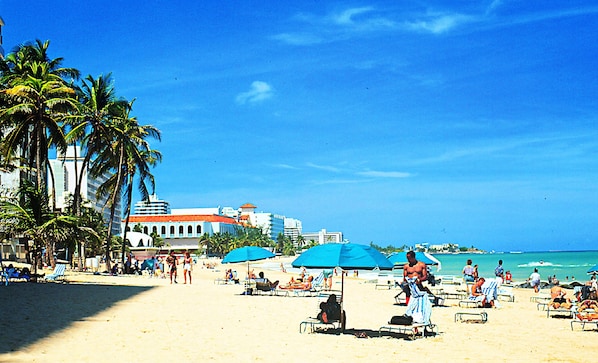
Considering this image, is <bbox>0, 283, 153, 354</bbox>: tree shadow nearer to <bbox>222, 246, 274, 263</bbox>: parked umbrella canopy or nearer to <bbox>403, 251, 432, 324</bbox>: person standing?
<bbox>222, 246, 274, 263</bbox>: parked umbrella canopy

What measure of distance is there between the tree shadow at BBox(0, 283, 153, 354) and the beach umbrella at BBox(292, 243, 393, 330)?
4485mm

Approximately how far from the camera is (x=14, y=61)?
34.5 metres

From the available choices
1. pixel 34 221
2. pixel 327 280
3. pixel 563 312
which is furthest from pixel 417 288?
pixel 34 221

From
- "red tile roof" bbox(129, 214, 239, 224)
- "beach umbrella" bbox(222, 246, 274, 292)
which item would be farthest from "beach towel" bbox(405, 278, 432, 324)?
"red tile roof" bbox(129, 214, 239, 224)

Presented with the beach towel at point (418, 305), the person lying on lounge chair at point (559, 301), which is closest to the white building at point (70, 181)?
the person lying on lounge chair at point (559, 301)

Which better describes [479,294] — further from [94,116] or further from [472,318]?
[94,116]

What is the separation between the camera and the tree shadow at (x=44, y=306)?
32.4 feet

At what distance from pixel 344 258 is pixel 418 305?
1636 millimetres

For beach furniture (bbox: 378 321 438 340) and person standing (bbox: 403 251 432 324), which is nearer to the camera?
person standing (bbox: 403 251 432 324)

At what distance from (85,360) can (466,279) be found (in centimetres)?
1595

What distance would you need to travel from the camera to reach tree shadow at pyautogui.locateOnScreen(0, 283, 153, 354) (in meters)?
9.86

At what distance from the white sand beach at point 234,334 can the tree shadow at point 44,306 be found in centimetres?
2

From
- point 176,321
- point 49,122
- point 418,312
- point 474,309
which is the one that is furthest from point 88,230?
point 418,312

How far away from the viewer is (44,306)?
45.2 ft
